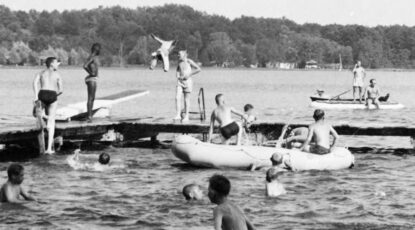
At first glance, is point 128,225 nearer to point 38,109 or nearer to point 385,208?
point 385,208

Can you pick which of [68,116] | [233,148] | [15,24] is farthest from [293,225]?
[15,24]

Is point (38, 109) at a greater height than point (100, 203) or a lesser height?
greater

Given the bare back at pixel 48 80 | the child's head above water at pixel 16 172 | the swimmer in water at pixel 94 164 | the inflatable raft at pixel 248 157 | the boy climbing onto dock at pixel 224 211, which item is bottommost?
the swimmer in water at pixel 94 164

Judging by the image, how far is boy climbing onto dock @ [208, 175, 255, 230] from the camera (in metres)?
9.71

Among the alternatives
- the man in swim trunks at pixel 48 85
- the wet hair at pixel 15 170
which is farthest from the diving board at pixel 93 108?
the wet hair at pixel 15 170

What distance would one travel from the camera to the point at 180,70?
23.5 m

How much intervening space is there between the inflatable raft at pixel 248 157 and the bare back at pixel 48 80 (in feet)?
11.3

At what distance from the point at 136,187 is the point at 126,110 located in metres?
37.2

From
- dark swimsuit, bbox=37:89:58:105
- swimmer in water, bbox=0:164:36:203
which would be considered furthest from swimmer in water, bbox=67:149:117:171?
swimmer in water, bbox=0:164:36:203

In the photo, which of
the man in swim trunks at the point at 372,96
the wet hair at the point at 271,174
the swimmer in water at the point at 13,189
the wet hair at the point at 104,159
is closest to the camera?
the swimmer in water at the point at 13,189

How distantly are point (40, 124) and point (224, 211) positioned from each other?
1221cm

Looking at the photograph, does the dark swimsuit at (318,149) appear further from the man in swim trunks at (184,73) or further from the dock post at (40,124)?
the dock post at (40,124)

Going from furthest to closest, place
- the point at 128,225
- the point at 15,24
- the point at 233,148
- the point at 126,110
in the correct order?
the point at 15,24
the point at 126,110
the point at 233,148
the point at 128,225

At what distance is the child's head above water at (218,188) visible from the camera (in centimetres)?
978
